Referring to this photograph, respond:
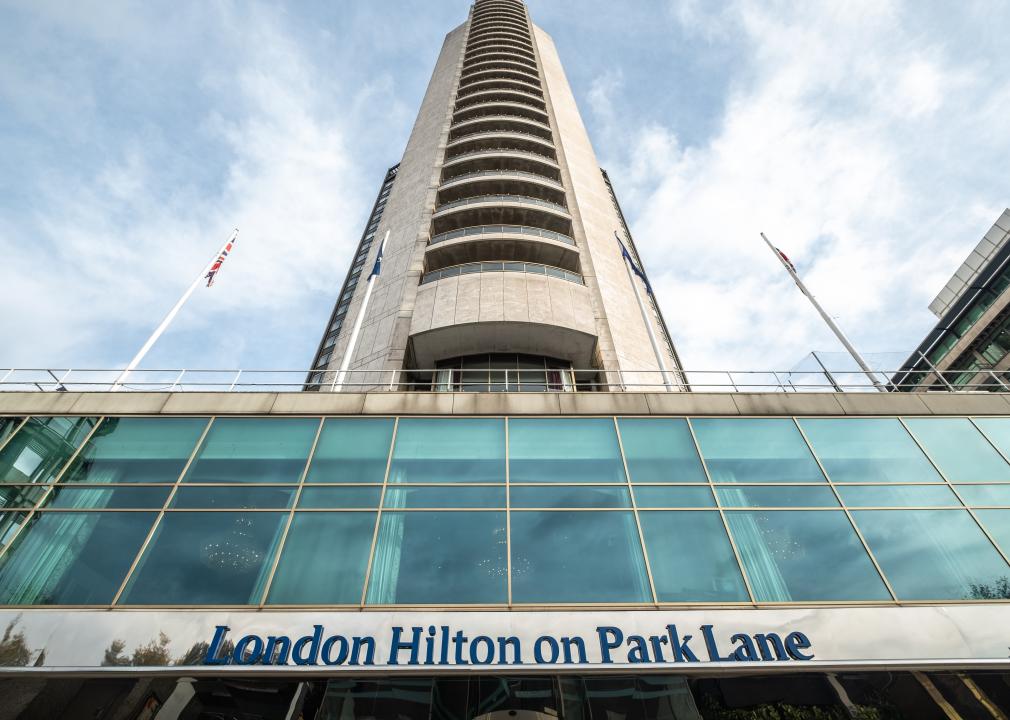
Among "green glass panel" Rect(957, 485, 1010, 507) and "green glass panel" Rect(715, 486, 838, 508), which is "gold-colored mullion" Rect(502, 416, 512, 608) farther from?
"green glass panel" Rect(957, 485, 1010, 507)

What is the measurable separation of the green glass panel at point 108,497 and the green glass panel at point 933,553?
16.5 metres

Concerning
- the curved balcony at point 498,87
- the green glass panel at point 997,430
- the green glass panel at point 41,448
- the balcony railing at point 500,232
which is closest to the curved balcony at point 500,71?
the curved balcony at point 498,87

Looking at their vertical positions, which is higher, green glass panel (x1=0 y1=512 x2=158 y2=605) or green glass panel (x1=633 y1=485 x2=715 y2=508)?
green glass panel (x1=633 y1=485 x2=715 y2=508)

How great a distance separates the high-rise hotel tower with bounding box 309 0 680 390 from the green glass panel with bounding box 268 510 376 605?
14.4ft

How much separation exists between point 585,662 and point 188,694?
318 inches

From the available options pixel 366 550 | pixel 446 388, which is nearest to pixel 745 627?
pixel 366 550

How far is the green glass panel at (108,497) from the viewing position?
37.8 feet

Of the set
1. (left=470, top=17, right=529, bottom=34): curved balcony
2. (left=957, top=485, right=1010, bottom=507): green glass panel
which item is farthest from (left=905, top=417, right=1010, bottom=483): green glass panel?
(left=470, top=17, right=529, bottom=34): curved balcony

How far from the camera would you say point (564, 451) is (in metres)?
12.9

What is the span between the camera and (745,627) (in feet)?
31.3

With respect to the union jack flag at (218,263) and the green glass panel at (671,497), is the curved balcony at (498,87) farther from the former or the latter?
the green glass panel at (671,497)

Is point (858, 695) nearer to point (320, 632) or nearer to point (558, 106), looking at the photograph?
point (320, 632)

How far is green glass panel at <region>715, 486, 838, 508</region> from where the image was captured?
11906 mm

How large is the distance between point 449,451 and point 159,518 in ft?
22.1
